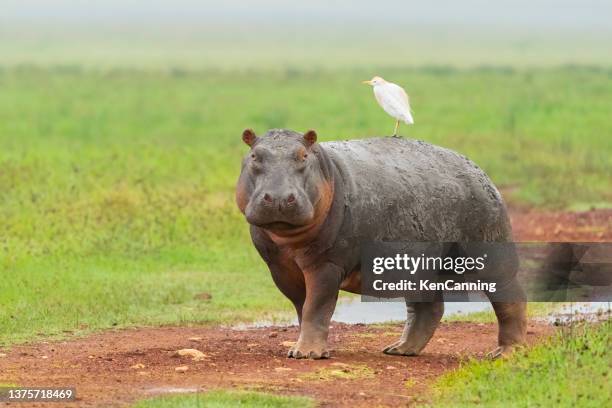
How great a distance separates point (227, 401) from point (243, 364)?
1478mm

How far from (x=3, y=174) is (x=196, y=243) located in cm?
447

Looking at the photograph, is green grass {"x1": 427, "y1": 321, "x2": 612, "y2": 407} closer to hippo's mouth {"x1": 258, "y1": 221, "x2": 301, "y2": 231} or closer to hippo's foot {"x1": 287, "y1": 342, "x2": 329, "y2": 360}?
hippo's foot {"x1": 287, "y1": 342, "x2": 329, "y2": 360}

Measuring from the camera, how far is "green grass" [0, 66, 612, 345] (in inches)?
554

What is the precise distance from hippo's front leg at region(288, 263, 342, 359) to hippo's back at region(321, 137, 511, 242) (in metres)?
0.36

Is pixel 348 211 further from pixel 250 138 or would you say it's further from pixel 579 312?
pixel 579 312

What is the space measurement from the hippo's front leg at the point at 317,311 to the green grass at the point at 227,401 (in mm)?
1461

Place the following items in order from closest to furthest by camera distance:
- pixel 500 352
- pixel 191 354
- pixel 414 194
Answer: pixel 191 354 < pixel 414 194 < pixel 500 352

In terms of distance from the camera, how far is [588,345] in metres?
9.34

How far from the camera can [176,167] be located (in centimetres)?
2264

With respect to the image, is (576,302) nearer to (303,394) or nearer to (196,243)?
(196,243)

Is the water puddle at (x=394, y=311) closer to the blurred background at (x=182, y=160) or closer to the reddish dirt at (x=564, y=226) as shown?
the blurred background at (x=182, y=160)

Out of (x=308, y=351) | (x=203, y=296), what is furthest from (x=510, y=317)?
(x=203, y=296)

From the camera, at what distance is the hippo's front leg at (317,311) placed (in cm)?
1041

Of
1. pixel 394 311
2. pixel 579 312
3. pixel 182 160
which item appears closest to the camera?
pixel 579 312
